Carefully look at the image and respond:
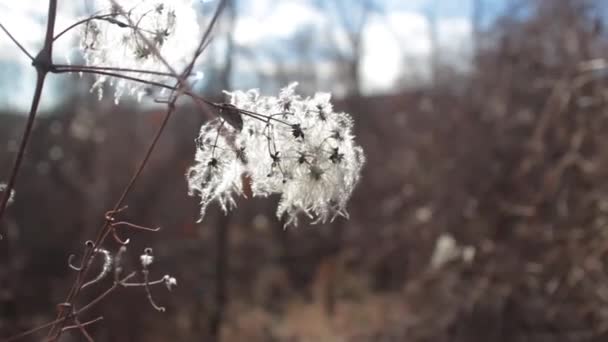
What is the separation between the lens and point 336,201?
3.03 feet

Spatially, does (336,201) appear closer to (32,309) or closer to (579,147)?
(579,147)

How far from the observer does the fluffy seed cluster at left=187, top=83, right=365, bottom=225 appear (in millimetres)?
895

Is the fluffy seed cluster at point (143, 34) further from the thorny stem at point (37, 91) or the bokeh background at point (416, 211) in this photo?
the bokeh background at point (416, 211)

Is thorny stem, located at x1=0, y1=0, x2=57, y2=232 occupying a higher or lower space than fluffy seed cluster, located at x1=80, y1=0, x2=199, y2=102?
lower

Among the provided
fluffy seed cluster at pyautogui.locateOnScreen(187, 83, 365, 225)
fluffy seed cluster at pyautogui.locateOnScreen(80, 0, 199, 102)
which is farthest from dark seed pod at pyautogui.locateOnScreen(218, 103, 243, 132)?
fluffy seed cluster at pyautogui.locateOnScreen(80, 0, 199, 102)

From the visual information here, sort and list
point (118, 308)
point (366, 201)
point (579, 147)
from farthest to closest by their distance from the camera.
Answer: point (366, 201) → point (118, 308) → point (579, 147)

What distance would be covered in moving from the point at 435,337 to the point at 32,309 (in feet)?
10.9

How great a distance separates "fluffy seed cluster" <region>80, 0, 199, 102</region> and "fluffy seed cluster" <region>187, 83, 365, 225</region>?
0.42 feet

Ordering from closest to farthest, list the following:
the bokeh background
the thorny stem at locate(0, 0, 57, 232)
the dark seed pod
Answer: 1. the thorny stem at locate(0, 0, 57, 232)
2. the dark seed pod
3. the bokeh background

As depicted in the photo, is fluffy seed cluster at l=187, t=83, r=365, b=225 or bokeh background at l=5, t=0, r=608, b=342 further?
bokeh background at l=5, t=0, r=608, b=342

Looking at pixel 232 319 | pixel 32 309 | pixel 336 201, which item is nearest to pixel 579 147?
pixel 232 319

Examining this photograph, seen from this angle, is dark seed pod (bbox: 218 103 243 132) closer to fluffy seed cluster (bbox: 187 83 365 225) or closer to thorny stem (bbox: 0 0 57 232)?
fluffy seed cluster (bbox: 187 83 365 225)

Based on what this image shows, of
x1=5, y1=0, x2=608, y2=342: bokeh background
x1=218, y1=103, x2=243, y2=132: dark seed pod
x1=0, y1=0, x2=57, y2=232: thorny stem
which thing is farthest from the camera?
x1=5, y1=0, x2=608, y2=342: bokeh background

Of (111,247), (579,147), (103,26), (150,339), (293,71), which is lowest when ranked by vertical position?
(150,339)
